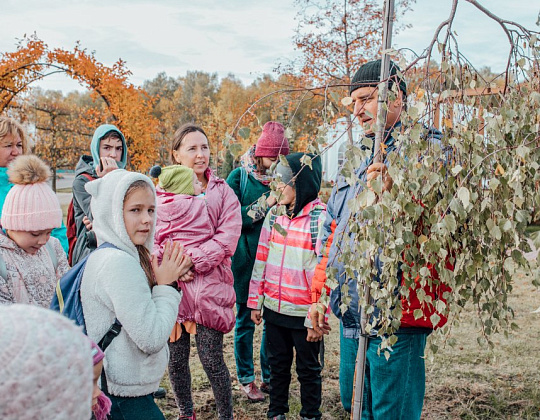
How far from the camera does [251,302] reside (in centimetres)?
316

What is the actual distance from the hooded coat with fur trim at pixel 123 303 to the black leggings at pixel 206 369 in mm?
882

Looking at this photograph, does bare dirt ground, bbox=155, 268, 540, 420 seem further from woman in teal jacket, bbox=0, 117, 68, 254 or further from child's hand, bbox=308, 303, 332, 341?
woman in teal jacket, bbox=0, 117, 68, 254

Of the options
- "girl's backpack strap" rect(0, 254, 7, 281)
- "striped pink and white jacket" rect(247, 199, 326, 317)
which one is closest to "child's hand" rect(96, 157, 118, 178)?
"striped pink and white jacket" rect(247, 199, 326, 317)

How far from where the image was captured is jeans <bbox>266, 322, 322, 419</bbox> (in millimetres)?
2963

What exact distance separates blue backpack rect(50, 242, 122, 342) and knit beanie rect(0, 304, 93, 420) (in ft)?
3.52

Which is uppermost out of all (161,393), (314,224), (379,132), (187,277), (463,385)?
(379,132)

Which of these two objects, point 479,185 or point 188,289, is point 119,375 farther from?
point 479,185

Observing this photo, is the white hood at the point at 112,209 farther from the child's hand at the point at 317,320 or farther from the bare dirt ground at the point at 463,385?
the bare dirt ground at the point at 463,385

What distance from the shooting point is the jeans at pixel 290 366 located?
9.72ft

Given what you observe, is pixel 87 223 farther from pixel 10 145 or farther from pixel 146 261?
pixel 146 261

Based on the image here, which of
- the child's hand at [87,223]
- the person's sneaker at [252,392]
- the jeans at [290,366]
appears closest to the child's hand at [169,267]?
the jeans at [290,366]

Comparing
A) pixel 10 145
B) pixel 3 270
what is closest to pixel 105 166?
pixel 10 145

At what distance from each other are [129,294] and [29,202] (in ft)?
2.47

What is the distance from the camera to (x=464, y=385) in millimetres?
3734
